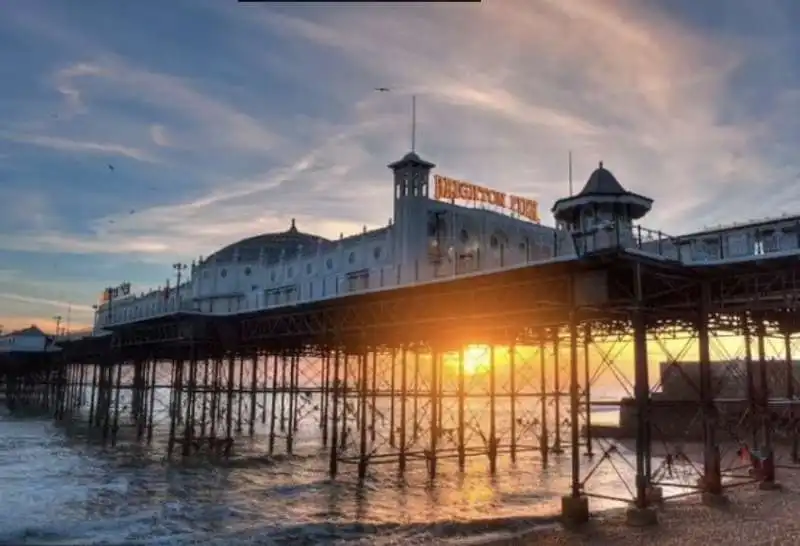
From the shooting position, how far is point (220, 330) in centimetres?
3966

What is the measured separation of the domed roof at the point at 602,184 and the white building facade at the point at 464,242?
0.04 m

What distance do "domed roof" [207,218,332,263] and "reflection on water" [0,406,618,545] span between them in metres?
25.7

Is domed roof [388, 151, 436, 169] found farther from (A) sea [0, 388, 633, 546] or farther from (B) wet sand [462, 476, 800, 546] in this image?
(B) wet sand [462, 476, 800, 546]

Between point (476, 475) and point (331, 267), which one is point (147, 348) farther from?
point (476, 475)

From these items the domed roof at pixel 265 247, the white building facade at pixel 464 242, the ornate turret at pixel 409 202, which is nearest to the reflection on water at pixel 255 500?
the white building facade at pixel 464 242

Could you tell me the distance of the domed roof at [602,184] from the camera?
98.8 ft

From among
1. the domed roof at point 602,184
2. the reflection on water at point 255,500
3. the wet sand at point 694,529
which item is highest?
the domed roof at point 602,184

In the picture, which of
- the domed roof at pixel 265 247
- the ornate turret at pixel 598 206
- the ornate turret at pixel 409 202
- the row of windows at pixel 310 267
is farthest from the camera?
the domed roof at pixel 265 247

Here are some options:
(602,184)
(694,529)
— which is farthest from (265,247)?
(694,529)

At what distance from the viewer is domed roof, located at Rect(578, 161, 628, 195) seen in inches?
1186

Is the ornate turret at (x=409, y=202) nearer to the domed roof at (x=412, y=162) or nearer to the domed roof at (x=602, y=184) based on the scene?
the domed roof at (x=412, y=162)

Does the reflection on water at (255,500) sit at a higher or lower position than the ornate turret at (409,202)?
lower

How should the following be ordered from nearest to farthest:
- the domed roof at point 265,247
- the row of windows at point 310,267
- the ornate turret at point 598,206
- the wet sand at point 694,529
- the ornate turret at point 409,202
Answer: the wet sand at point 694,529 < the ornate turret at point 598,206 < the ornate turret at point 409,202 < the row of windows at point 310,267 < the domed roof at point 265,247

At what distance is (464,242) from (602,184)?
386 inches
